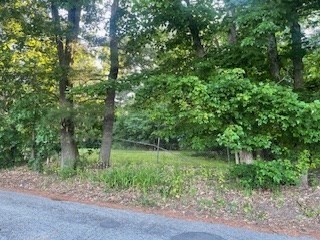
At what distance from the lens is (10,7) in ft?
25.8

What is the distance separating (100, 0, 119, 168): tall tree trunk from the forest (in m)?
0.03

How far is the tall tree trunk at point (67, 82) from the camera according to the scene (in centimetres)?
807

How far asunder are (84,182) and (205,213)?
3137 mm

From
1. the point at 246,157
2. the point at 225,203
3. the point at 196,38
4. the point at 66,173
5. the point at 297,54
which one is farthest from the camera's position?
the point at 66,173

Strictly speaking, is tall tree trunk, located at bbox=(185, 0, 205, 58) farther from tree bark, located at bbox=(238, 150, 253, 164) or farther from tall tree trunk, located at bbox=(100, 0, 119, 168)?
tree bark, located at bbox=(238, 150, 253, 164)

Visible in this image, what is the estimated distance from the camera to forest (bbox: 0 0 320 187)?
5801 mm

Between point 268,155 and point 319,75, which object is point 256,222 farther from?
point 319,75

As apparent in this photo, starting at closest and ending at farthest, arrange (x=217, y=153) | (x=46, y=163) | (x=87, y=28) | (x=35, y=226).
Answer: (x=35, y=226) → (x=87, y=28) → (x=46, y=163) → (x=217, y=153)

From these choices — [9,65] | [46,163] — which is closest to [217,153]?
[46,163]

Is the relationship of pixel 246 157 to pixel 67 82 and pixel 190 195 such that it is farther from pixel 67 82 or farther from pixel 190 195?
pixel 67 82

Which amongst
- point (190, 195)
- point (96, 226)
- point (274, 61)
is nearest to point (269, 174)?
point (190, 195)

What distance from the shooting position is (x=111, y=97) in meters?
8.53

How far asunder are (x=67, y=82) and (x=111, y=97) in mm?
1282

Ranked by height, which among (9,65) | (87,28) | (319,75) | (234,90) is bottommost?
(234,90)
